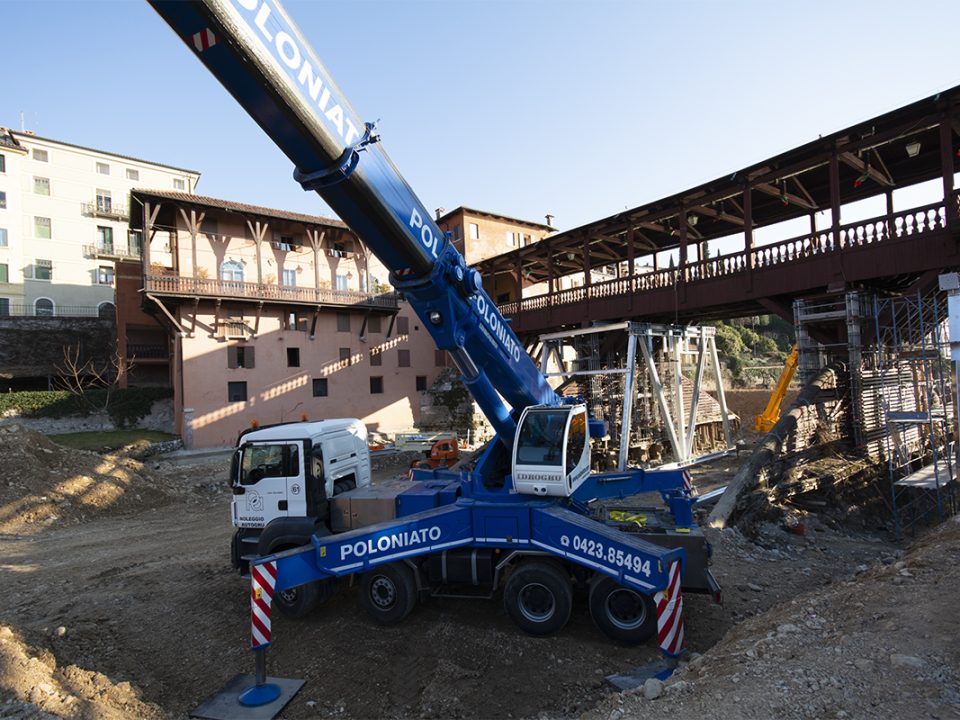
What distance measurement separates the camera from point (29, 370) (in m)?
31.2

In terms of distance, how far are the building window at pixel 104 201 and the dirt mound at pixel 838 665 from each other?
172 feet

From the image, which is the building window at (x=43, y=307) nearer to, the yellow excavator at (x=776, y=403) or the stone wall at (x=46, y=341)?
the stone wall at (x=46, y=341)

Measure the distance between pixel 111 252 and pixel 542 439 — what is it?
158 ft

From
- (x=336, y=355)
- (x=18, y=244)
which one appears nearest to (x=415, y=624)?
(x=336, y=355)

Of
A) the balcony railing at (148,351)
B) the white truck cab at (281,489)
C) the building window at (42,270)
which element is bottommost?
the white truck cab at (281,489)

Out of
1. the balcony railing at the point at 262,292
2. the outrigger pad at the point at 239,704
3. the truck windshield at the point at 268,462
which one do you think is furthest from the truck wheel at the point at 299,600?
the balcony railing at the point at 262,292

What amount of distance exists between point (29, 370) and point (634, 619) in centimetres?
3759

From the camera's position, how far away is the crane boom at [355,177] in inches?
185

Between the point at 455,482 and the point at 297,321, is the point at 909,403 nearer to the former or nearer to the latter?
the point at 455,482

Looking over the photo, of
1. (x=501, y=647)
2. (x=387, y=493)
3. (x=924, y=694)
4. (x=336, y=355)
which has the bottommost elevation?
(x=501, y=647)

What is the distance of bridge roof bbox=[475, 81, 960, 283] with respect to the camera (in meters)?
12.9

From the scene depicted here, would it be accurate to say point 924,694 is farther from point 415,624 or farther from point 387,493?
point 387,493

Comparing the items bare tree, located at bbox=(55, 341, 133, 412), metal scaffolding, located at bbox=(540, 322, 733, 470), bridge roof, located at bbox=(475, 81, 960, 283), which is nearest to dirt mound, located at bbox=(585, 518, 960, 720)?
bridge roof, located at bbox=(475, 81, 960, 283)

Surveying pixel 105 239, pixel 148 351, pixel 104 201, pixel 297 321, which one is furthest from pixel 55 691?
pixel 104 201
